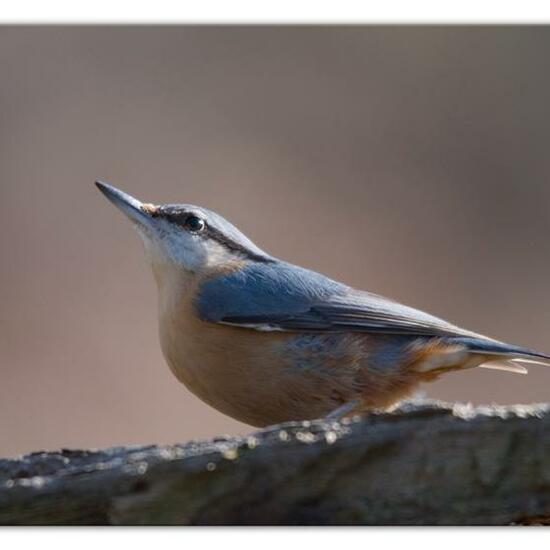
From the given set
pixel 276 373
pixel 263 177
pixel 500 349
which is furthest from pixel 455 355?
pixel 263 177

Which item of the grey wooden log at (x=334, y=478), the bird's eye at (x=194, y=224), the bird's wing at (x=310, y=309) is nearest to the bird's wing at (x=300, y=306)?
the bird's wing at (x=310, y=309)

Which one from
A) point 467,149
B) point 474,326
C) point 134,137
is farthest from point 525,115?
point 134,137

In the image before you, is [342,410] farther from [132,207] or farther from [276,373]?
[132,207]

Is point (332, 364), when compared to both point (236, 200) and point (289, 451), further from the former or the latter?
point (236, 200)

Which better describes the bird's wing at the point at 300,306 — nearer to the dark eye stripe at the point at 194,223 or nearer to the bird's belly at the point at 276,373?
the bird's belly at the point at 276,373

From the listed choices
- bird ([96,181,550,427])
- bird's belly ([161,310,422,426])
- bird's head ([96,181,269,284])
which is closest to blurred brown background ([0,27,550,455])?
bird's head ([96,181,269,284])

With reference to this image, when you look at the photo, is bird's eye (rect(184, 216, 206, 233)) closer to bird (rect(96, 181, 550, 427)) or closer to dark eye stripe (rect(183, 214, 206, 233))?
dark eye stripe (rect(183, 214, 206, 233))
